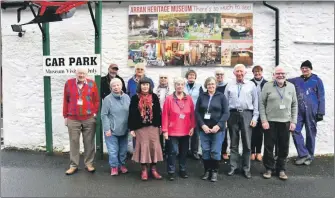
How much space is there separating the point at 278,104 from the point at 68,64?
3.76 meters

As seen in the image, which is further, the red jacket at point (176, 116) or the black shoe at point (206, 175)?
the black shoe at point (206, 175)

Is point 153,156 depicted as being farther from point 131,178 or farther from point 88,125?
point 88,125

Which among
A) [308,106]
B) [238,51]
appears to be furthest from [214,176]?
[238,51]

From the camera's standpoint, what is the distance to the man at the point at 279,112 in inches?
213

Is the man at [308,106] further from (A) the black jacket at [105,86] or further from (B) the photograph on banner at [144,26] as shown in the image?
(A) the black jacket at [105,86]

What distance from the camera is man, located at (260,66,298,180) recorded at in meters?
5.41

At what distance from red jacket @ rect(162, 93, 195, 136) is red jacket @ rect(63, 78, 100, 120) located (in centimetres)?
121

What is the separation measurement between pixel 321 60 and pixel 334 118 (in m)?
1.16

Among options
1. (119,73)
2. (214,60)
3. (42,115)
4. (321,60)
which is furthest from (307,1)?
(42,115)

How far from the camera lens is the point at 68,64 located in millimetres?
6613

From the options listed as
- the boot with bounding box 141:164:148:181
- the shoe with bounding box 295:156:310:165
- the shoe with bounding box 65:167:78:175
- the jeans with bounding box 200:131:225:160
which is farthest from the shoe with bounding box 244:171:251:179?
the shoe with bounding box 65:167:78:175

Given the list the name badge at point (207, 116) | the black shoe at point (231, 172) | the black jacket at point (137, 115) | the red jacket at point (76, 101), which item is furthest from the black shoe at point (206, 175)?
the red jacket at point (76, 101)

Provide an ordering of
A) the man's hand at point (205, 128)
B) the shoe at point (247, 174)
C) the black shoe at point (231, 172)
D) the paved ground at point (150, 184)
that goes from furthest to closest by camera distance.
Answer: the black shoe at point (231, 172) → the shoe at point (247, 174) → the man's hand at point (205, 128) → the paved ground at point (150, 184)

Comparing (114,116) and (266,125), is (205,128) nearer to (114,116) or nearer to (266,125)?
(266,125)
